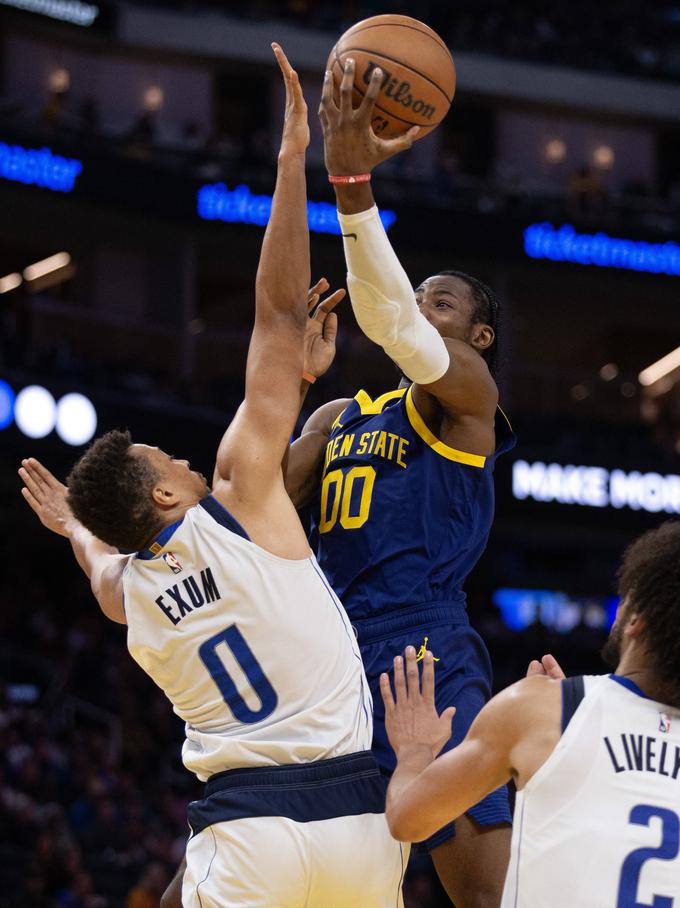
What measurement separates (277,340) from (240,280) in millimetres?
21563

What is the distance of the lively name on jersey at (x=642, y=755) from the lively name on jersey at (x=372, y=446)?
1653 mm

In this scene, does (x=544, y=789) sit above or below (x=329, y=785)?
above

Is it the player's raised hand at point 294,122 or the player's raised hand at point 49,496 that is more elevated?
the player's raised hand at point 294,122

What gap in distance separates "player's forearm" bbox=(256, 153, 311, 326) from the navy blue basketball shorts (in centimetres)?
107

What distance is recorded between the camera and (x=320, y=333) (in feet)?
14.4

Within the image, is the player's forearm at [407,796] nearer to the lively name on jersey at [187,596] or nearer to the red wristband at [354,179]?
the lively name on jersey at [187,596]

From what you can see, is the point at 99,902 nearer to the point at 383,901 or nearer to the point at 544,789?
the point at 383,901

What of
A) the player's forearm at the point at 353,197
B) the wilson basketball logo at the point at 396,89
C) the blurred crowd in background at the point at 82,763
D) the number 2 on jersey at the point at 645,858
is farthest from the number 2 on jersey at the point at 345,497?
the blurred crowd in background at the point at 82,763

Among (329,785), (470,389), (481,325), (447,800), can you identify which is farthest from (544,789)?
(481,325)

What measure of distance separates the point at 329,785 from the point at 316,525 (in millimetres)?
1185

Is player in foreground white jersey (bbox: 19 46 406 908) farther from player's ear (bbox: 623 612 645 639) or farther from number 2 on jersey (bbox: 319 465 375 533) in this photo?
player's ear (bbox: 623 612 645 639)

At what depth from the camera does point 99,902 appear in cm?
1168

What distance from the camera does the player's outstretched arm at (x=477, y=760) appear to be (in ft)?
9.69

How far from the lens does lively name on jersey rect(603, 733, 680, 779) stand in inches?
114
